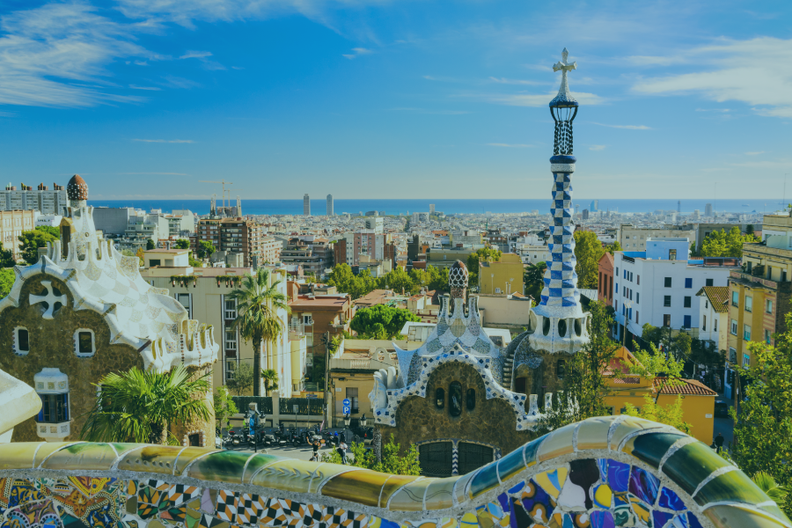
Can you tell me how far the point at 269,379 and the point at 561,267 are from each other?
23580 millimetres

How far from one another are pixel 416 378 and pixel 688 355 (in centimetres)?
3205

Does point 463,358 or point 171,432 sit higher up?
point 463,358

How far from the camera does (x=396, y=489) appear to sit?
21.1ft

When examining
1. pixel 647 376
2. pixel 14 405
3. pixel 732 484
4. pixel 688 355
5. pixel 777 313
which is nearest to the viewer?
pixel 732 484

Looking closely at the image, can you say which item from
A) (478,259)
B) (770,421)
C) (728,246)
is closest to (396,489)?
(770,421)

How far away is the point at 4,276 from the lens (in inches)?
2537

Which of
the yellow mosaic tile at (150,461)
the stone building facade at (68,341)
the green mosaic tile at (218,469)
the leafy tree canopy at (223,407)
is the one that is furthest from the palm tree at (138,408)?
the leafy tree canopy at (223,407)

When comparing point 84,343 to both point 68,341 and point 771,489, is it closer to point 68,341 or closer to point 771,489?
point 68,341

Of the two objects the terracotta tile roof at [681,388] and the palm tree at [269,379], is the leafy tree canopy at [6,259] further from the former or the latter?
the terracotta tile roof at [681,388]

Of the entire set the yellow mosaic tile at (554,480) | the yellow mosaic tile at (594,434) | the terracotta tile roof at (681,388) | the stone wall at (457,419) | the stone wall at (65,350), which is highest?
the yellow mosaic tile at (594,434)

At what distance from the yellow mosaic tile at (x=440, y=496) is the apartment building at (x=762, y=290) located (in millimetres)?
35186

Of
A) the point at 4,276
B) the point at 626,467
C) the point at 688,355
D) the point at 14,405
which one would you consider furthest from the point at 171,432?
the point at 4,276

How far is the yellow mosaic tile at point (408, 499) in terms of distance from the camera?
249 inches

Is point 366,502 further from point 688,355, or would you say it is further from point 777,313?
point 688,355
